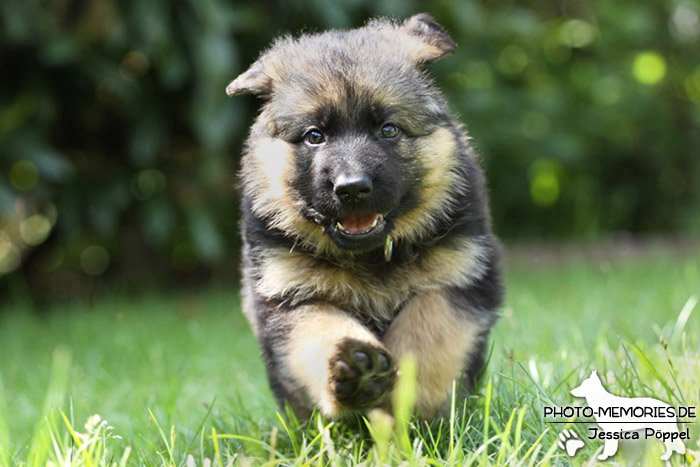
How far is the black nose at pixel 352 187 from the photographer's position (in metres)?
2.48

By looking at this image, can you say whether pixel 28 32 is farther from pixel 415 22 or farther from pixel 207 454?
pixel 207 454

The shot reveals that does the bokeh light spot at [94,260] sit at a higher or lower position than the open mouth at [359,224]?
lower

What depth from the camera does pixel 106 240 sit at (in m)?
7.41

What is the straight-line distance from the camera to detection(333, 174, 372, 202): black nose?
2.48m

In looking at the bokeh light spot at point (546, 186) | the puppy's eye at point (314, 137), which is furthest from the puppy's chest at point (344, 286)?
the bokeh light spot at point (546, 186)

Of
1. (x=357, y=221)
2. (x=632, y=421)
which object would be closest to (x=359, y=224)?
(x=357, y=221)

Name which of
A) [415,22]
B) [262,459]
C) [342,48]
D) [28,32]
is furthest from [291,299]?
[28,32]

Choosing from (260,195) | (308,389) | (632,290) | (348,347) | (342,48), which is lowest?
(632,290)

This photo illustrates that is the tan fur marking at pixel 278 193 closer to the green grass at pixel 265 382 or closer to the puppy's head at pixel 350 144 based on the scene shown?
the puppy's head at pixel 350 144

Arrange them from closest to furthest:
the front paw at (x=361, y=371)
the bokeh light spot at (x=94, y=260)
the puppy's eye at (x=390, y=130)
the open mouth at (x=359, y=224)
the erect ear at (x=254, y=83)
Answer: the front paw at (x=361, y=371) → the open mouth at (x=359, y=224) → the puppy's eye at (x=390, y=130) → the erect ear at (x=254, y=83) → the bokeh light spot at (x=94, y=260)

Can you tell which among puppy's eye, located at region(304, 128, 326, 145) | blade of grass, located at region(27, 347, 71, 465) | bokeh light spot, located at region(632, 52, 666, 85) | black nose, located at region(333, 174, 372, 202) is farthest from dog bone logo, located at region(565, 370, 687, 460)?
bokeh light spot, located at region(632, 52, 666, 85)

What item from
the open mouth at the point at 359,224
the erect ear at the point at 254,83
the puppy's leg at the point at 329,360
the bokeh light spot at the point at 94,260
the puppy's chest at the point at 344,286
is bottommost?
the bokeh light spot at the point at 94,260

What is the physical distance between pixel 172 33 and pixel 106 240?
8.29 feet

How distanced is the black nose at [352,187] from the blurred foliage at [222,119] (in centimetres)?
319
